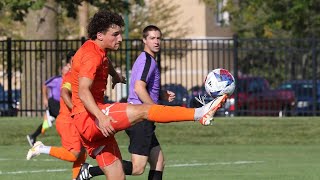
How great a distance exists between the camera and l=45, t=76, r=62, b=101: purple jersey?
21.6 metres

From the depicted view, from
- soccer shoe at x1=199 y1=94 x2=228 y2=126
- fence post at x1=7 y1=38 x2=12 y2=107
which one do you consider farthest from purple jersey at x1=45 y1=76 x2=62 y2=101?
soccer shoe at x1=199 y1=94 x2=228 y2=126

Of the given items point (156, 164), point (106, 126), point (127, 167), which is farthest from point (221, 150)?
point (106, 126)

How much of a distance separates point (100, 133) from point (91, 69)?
609 millimetres

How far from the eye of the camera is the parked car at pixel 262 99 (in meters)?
31.0

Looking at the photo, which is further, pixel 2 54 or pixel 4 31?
pixel 4 31

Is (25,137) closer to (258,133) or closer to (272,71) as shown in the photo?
(258,133)

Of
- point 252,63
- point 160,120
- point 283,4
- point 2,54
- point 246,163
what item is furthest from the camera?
point 283,4

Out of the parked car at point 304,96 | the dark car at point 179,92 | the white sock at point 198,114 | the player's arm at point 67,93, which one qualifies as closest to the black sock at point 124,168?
the white sock at point 198,114

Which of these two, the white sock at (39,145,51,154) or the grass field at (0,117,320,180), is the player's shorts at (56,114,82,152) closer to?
the white sock at (39,145,51,154)

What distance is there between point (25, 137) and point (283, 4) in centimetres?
1790

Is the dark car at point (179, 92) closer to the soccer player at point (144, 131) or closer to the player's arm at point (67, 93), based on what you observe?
the player's arm at point (67, 93)

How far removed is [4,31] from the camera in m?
54.5

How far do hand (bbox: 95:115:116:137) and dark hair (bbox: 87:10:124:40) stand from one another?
3.01 feet

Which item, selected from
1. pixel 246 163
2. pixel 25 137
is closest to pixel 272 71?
pixel 25 137
